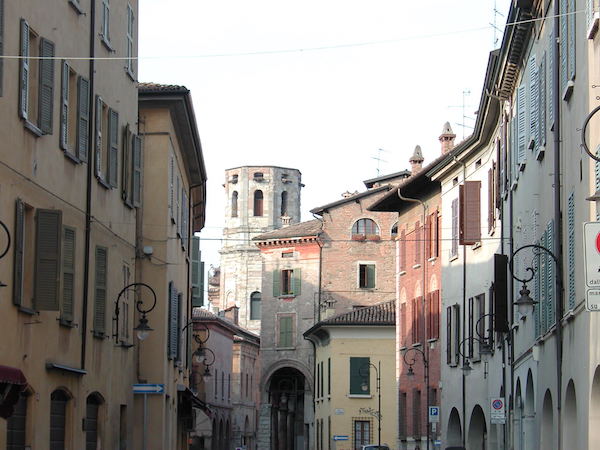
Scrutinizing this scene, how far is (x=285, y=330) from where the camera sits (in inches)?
3248

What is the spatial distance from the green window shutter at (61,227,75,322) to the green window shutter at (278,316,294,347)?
198ft

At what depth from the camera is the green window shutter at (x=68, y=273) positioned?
2136 cm

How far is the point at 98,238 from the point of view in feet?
79.9

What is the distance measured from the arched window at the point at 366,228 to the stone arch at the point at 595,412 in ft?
193

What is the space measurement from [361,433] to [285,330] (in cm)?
1813

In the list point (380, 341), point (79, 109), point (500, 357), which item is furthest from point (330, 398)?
point (79, 109)

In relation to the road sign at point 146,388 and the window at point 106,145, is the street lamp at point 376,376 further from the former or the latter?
the window at point 106,145

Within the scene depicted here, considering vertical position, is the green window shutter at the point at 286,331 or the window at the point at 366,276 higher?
the window at the point at 366,276

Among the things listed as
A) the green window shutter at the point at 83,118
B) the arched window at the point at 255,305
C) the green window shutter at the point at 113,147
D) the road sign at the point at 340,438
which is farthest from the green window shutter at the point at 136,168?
the arched window at the point at 255,305

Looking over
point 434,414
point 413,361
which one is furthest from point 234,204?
point 434,414

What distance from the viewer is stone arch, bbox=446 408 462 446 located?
42.2 m

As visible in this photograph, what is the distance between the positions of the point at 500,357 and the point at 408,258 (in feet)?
52.1

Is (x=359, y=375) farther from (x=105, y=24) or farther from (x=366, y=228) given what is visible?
(x=105, y=24)

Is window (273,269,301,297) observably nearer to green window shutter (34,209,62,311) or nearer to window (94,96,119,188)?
window (94,96,119,188)
